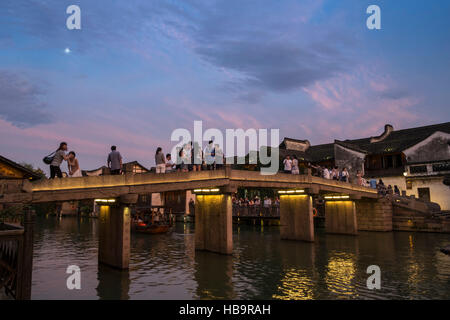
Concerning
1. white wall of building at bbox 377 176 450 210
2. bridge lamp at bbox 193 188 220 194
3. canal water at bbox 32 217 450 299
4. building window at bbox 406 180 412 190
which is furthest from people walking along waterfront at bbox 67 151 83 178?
building window at bbox 406 180 412 190

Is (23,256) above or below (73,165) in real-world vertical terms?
below

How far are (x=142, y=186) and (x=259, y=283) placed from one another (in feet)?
24.9

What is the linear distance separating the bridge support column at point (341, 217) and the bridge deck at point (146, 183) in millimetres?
7198

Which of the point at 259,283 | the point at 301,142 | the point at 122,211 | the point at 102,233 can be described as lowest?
the point at 259,283

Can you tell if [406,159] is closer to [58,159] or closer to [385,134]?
[385,134]

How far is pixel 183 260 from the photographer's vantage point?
21.6 m

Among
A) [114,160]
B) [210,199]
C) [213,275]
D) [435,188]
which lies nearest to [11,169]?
[114,160]

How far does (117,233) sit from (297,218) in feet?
55.9

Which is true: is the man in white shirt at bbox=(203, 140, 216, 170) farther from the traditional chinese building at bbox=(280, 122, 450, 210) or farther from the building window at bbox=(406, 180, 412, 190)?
the building window at bbox=(406, 180, 412, 190)

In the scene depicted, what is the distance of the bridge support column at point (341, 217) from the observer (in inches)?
1372

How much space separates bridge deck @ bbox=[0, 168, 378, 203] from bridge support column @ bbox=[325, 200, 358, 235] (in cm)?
720

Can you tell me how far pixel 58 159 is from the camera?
14500 millimetres
